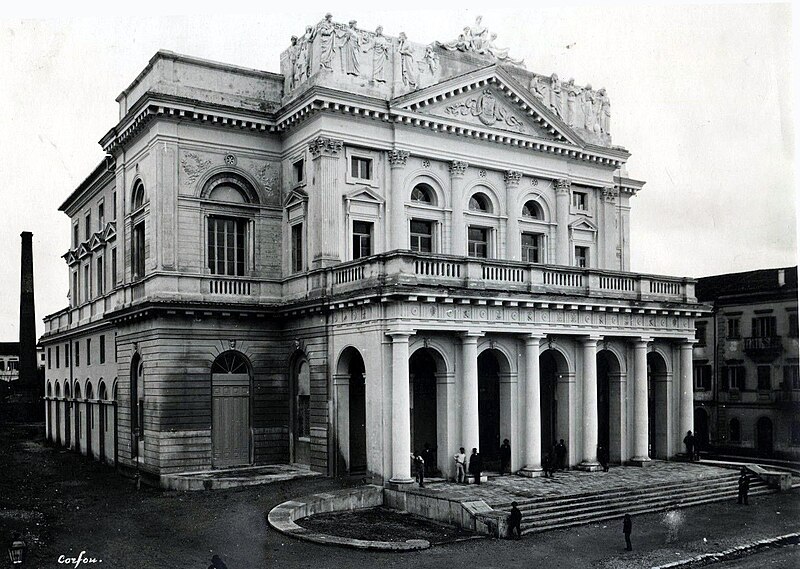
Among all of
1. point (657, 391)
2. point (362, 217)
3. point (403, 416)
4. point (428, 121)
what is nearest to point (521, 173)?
point (428, 121)

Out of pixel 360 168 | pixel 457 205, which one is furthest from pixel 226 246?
pixel 457 205

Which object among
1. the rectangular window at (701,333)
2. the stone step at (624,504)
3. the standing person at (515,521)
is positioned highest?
the rectangular window at (701,333)

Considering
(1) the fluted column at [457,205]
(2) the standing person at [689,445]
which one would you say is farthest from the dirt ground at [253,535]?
(1) the fluted column at [457,205]

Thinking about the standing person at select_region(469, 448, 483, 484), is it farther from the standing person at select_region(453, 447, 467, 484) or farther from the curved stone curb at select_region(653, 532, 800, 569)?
the curved stone curb at select_region(653, 532, 800, 569)

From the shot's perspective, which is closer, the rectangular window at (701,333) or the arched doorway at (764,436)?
the arched doorway at (764,436)

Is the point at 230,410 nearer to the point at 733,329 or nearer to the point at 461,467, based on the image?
the point at 461,467

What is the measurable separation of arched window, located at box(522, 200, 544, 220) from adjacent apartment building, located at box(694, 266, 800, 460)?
42.7 ft

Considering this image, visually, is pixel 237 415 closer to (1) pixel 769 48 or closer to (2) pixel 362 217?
(2) pixel 362 217

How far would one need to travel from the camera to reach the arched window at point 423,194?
3600 centimetres

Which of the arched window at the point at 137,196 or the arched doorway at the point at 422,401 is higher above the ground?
the arched window at the point at 137,196

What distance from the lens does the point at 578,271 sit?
32719 mm

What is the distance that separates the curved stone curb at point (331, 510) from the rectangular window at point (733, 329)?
30.4m

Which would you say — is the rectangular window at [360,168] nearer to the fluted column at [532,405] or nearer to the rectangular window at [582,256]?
the fluted column at [532,405]

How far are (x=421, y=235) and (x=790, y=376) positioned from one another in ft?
68.9
